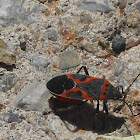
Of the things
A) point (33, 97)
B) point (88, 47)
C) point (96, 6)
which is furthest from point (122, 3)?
point (33, 97)

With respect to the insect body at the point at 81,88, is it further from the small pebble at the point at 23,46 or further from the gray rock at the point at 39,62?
the small pebble at the point at 23,46

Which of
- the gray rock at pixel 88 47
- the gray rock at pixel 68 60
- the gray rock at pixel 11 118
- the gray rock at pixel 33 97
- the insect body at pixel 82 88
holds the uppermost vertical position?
the gray rock at pixel 88 47

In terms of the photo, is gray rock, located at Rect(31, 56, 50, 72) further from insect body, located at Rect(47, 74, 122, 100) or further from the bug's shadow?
the bug's shadow

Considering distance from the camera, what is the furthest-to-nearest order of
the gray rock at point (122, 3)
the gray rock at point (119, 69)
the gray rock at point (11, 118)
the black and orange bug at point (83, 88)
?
the gray rock at point (122, 3) < the gray rock at point (119, 69) < the black and orange bug at point (83, 88) < the gray rock at point (11, 118)

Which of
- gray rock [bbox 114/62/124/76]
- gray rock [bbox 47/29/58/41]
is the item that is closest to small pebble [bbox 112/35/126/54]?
gray rock [bbox 114/62/124/76]

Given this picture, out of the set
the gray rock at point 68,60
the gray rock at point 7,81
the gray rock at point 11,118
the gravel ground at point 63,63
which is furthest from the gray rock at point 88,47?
the gray rock at point 11,118

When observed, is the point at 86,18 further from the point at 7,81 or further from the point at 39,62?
the point at 7,81
